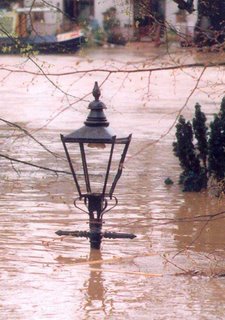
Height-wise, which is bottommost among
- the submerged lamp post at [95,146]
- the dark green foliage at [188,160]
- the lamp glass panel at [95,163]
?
the lamp glass panel at [95,163]

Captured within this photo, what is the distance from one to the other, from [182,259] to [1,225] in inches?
109

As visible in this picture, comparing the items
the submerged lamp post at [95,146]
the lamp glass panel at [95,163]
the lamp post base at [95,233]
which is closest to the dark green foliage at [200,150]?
the lamp glass panel at [95,163]

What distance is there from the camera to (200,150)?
18.5 m

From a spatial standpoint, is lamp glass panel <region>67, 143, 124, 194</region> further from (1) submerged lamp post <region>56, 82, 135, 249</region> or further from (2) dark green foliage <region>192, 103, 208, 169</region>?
(1) submerged lamp post <region>56, 82, 135, 249</region>

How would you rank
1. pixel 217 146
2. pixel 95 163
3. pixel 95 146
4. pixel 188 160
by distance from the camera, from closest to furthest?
pixel 95 146
pixel 217 146
pixel 188 160
pixel 95 163

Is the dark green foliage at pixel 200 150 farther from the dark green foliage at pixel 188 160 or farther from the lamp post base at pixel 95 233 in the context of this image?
the lamp post base at pixel 95 233

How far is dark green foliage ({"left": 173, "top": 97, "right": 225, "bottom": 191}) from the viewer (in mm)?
18141

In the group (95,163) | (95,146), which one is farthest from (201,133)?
(95,146)

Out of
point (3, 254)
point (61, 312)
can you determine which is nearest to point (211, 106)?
point (3, 254)

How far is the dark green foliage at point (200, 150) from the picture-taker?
714 inches

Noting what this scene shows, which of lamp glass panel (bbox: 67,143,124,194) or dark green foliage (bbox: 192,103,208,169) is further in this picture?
lamp glass panel (bbox: 67,143,124,194)

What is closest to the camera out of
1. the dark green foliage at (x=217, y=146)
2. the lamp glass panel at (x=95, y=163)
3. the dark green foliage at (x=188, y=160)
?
the dark green foliage at (x=217, y=146)

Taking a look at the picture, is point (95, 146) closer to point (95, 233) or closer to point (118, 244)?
point (95, 233)

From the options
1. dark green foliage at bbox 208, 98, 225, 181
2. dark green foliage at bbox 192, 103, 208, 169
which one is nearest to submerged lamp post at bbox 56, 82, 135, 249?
dark green foliage at bbox 208, 98, 225, 181
